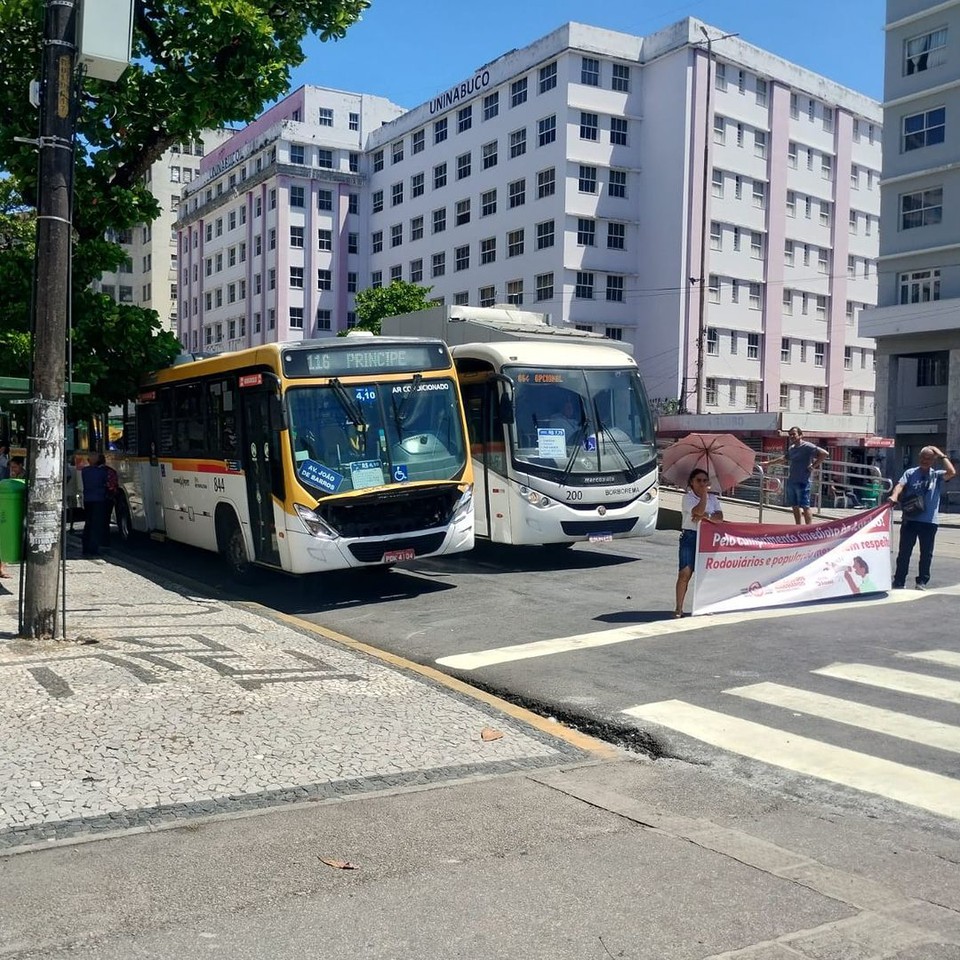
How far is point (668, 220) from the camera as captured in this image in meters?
55.1

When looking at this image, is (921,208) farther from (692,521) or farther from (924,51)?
(692,521)

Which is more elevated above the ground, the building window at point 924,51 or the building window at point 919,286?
the building window at point 924,51

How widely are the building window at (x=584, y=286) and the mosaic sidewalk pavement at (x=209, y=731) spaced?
46.2 m

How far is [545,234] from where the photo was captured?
55.9 metres

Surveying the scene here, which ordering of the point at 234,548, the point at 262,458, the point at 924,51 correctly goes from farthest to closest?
the point at 924,51 → the point at 234,548 → the point at 262,458

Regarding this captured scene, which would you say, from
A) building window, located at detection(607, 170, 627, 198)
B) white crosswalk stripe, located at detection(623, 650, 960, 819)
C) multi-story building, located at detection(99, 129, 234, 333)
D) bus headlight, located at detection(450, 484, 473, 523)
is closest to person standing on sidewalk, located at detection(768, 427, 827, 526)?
bus headlight, located at detection(450, 484, 473, 523)

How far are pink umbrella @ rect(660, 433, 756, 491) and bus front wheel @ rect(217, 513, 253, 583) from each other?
543 centimetres

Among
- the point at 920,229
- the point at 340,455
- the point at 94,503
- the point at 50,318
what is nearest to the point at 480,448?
the point at 340,455

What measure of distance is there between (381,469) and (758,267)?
49.5 metres

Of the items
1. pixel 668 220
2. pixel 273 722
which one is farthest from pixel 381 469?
pixel 668 220

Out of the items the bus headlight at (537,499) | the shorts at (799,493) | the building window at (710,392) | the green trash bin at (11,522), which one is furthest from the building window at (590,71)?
the green trash bin at (11,522)

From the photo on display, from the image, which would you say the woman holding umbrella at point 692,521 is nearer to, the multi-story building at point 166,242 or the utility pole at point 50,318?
the utility pole at point 50,318

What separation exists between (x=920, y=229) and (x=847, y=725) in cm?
4045

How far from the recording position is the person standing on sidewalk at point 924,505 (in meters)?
12.7
